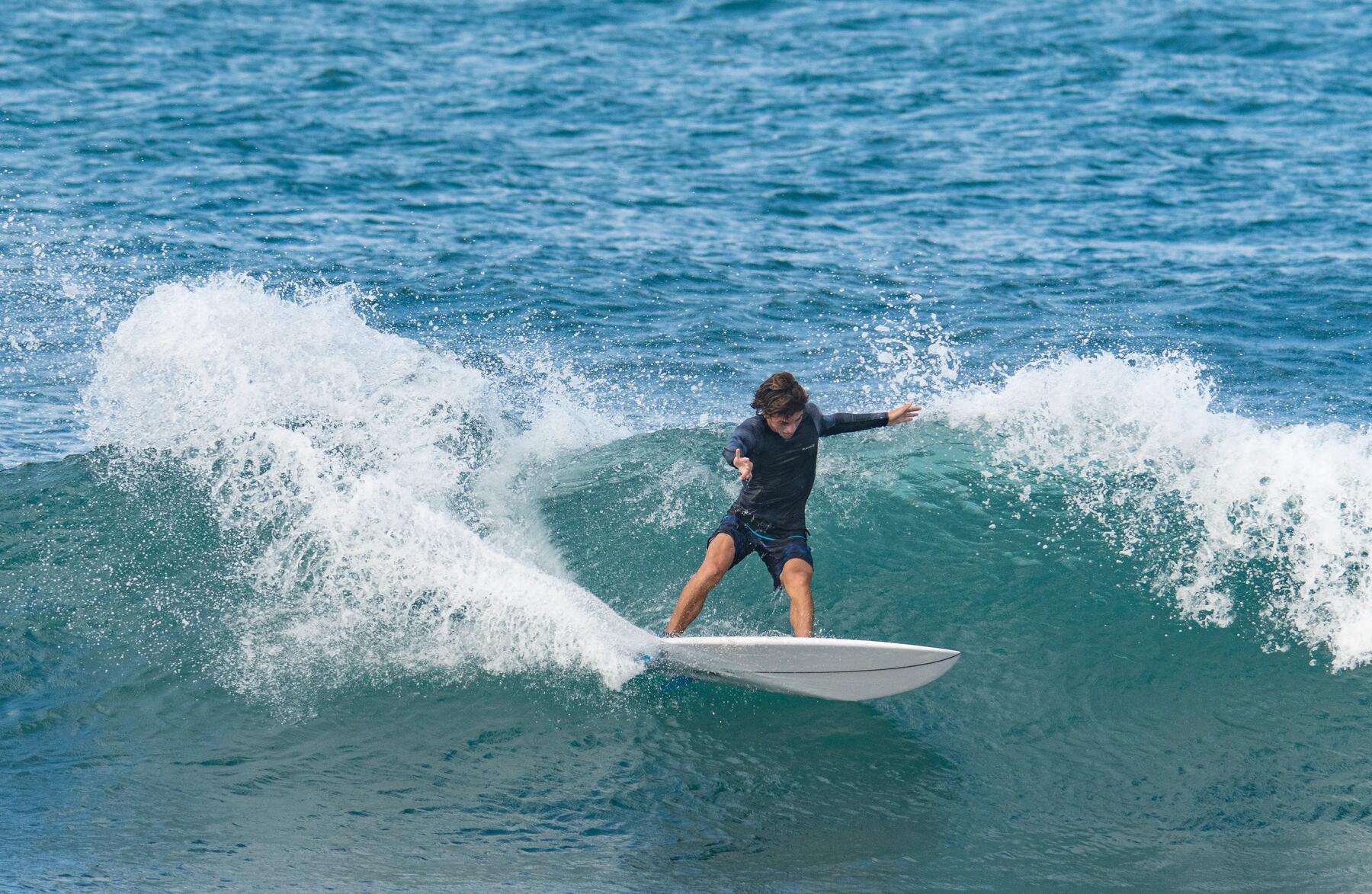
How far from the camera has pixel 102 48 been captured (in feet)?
82.9

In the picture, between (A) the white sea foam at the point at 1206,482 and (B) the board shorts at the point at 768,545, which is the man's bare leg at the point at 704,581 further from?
(A) the white sea foam at the point at 1206,482

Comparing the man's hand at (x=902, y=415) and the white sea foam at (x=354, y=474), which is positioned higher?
the man's hand at (x=902, y=415)

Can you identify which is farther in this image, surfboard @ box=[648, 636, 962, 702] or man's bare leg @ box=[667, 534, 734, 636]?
man's bare leg @ box=[667, 534, 734, 636]

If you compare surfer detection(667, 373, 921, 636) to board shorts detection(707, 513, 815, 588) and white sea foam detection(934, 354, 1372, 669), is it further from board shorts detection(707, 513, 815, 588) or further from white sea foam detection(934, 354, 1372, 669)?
white sea foam detection(934, 354, 1372, 669)

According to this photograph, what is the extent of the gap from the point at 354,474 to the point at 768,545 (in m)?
3.37

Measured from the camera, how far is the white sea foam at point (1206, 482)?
9.46 metres

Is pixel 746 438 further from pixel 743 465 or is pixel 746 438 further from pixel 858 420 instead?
pixel 858 420

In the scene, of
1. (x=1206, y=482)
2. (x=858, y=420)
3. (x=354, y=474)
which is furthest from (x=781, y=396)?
(x=1206, y=482)

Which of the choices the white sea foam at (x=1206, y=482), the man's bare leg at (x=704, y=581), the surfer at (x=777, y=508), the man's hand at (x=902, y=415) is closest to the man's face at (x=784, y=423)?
the surfer at (x=777, y=508)

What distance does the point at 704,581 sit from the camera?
8266 mm

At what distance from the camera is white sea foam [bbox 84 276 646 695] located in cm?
872

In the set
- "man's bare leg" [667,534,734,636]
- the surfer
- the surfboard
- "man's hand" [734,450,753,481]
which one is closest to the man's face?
the surfer

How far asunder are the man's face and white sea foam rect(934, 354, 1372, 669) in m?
3.34

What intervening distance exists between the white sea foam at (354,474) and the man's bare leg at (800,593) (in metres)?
0.99
